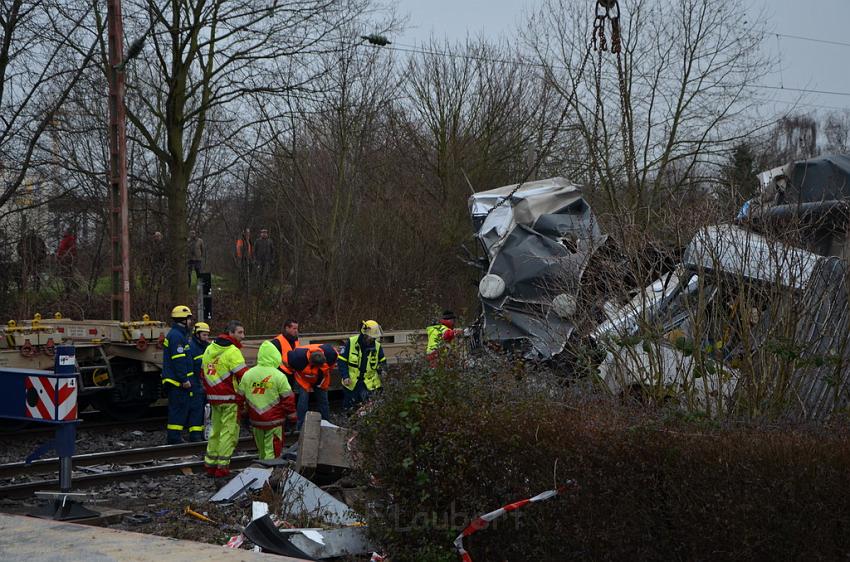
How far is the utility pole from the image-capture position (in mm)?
17219

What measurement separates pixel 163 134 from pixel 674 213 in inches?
817

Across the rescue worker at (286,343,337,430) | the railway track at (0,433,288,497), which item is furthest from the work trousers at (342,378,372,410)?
the railway track at (0,433,288,497)

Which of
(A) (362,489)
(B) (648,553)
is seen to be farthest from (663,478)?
(A) (362,489)

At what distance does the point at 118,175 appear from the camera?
57.2 feet

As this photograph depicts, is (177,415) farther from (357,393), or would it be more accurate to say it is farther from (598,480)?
(598,480)

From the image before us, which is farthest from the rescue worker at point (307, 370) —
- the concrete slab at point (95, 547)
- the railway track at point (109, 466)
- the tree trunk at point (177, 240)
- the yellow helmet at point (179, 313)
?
the tree trunk at point (177, 240)

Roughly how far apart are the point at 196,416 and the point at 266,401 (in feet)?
12.8

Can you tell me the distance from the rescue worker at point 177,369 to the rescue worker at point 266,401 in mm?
2745

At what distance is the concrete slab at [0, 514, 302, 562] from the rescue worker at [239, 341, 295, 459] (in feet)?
10.0

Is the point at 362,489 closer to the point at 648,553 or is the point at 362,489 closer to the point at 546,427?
the point at 546,427

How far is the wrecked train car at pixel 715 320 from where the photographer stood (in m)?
7.55

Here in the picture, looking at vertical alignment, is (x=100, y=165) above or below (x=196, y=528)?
above

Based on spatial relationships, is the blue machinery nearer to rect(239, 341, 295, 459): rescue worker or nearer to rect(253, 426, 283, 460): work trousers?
rect(239, 341, 295, 459): rescue worker

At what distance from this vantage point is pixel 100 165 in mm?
25172
